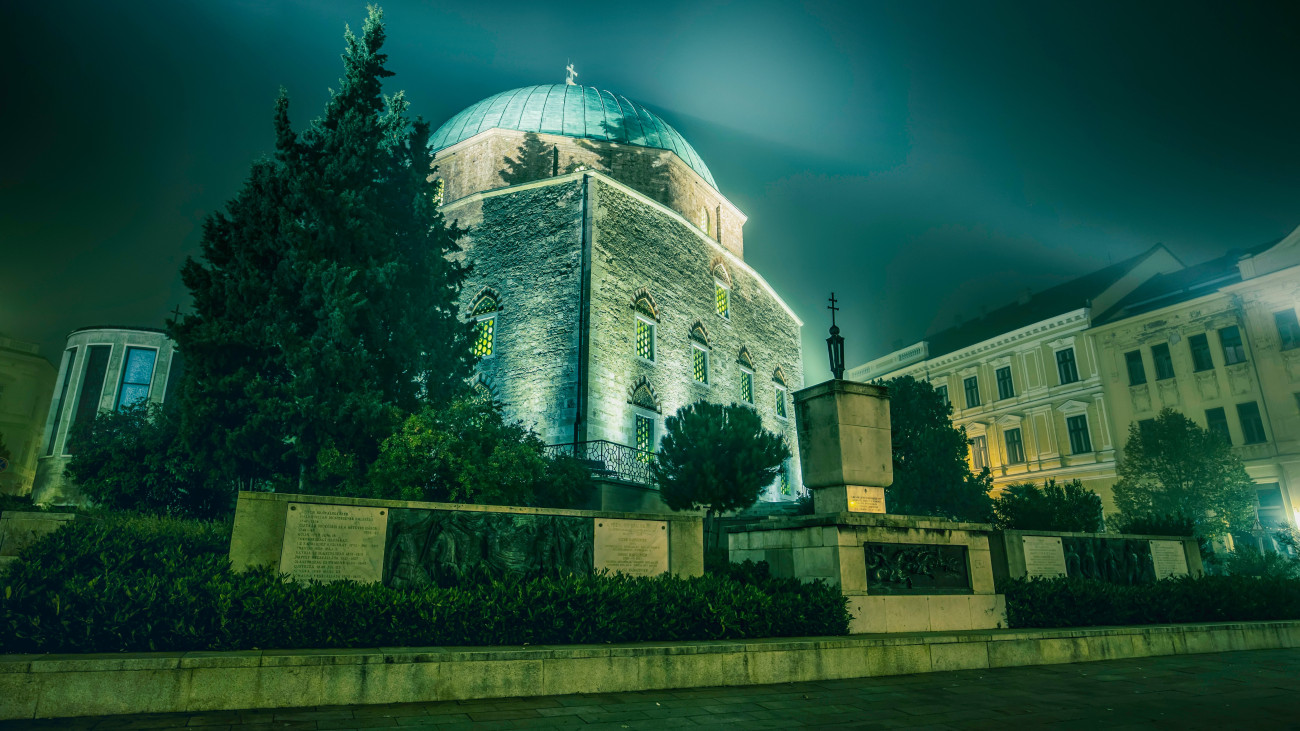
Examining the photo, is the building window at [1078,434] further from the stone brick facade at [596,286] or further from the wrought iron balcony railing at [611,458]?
the wrought iron balcony railing at [611,458]

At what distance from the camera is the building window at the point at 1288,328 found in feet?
78.6

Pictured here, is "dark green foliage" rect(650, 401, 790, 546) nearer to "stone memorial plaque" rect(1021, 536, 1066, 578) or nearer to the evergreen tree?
the evergreen tree

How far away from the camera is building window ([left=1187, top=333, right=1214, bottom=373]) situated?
26.1 meters

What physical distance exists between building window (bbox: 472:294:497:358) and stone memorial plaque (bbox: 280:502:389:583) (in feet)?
50.9

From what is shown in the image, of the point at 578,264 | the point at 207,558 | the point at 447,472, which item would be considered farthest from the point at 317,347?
the point at 578,264

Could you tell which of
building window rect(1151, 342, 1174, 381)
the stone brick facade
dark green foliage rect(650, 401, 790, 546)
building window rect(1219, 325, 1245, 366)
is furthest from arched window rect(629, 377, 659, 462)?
building window rect(1219, 325, 1245, 366)

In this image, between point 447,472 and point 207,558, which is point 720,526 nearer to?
point 447,472

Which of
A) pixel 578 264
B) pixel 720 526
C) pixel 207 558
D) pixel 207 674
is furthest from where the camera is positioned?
pixel 578 264

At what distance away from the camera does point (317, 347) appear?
1284 cm

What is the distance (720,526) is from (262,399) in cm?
1073

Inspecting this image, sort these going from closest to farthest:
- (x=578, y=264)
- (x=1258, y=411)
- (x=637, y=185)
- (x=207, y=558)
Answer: (x=207, y=558) < (x=578, y=264) < (x=1258, y=411) < (x=637, y=185)

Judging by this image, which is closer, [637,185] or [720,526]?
[720,526]

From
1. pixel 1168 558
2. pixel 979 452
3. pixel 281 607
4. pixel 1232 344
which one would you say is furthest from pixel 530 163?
pixel 1232 344

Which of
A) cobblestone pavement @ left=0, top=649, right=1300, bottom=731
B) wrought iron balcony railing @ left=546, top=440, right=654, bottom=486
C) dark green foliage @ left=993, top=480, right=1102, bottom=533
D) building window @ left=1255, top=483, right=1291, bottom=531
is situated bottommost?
cobblestone pavement @ left=0, top=649, right=1300, bottom=731
